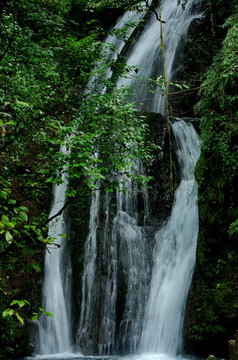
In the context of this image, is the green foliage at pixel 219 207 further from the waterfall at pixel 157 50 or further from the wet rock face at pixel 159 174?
the waterfall at pixel 157 50

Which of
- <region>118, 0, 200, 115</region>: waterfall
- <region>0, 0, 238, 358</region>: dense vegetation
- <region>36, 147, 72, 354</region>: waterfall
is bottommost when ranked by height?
<region>36, 147, 72, 354</region>: waterfall

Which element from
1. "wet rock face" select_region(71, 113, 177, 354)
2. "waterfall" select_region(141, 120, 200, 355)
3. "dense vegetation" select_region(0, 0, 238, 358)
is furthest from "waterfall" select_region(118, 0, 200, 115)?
"dense vegetation" select_region(0, 0, 238, 358)

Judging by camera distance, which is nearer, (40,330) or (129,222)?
(40,330)

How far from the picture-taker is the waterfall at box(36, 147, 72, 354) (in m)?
8.79

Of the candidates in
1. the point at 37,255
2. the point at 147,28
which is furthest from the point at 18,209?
the point at 147,28

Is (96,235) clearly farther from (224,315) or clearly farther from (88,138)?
(88,138)

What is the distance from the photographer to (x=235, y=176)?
7238 millimetres

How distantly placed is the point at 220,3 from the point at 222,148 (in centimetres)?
623

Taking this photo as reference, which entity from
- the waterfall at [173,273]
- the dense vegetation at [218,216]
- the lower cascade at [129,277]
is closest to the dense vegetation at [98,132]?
the dense vegetation at [218,216]

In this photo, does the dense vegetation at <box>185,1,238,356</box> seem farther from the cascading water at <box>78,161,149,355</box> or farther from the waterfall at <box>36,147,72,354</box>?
the waterfall at <box>36,147,72,354</box>

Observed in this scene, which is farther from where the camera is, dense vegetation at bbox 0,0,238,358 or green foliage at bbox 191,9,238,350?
green foliage at bbox 191,9,238,350

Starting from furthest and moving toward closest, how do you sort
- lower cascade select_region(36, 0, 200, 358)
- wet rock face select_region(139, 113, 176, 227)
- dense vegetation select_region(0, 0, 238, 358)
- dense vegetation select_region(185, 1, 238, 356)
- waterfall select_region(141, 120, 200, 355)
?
1. wet rock face select_region(139, 113, 176, 227)
2. lower cascade select_region(36, 0, 200, 358)
3. waterfall select_region(141, 120, 200, 355)
4. dense vegetation select_region(185, 1, 238, 356)
5. dense vegetation select_region(0, 0, 238, 358)

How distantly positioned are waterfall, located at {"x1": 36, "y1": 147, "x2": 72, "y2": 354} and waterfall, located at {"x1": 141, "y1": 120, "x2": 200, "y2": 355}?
226 cm

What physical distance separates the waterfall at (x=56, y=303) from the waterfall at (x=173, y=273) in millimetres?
2259
